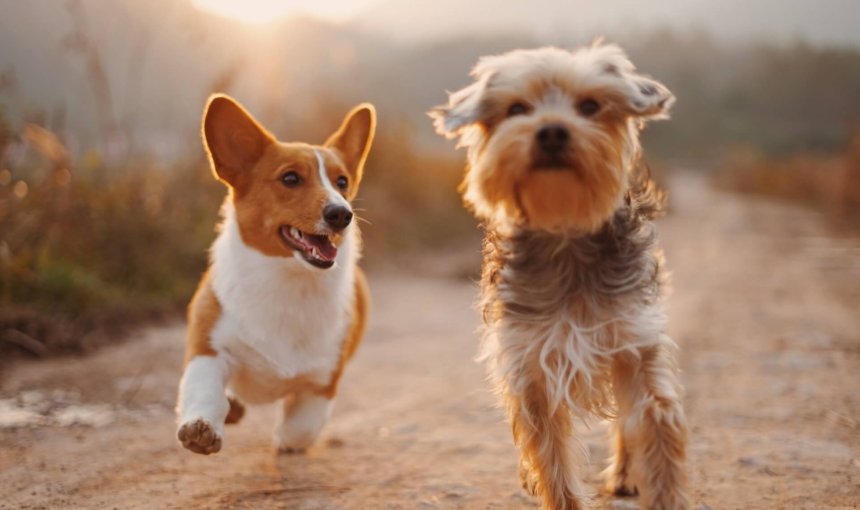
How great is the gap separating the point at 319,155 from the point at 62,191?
495 cm

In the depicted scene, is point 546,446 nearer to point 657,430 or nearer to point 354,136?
point 657,430

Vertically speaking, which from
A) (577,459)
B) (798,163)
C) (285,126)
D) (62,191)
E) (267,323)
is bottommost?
(577,459)

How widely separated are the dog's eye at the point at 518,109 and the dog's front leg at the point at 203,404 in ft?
6.47

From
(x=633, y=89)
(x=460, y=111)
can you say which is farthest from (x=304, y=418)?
(x=633, y=89)

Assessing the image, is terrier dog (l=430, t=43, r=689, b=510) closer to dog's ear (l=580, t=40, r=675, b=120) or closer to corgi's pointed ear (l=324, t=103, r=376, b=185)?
dog's ear (l=580, t=40, r=675, b=120)

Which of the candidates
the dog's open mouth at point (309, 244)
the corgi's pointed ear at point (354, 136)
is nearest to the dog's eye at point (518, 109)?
the dog's open mouth at point (309, 244)

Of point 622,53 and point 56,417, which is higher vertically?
point 622,53

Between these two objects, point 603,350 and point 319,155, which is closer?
point 603,350

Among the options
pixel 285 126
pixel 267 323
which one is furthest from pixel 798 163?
pixel 267 323

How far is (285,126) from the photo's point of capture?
13984 mm

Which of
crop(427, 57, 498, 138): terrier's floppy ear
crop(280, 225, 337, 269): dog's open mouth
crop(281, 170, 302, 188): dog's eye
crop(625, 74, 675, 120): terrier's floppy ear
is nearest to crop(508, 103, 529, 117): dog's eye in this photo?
crop(427, 57, 498, 138): terrier's floppy ear

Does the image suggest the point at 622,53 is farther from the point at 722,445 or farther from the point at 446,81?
the point at 446,81

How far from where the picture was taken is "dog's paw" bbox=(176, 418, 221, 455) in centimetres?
373

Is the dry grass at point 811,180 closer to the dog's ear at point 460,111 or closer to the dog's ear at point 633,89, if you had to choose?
the dog's ear at point 633,89
